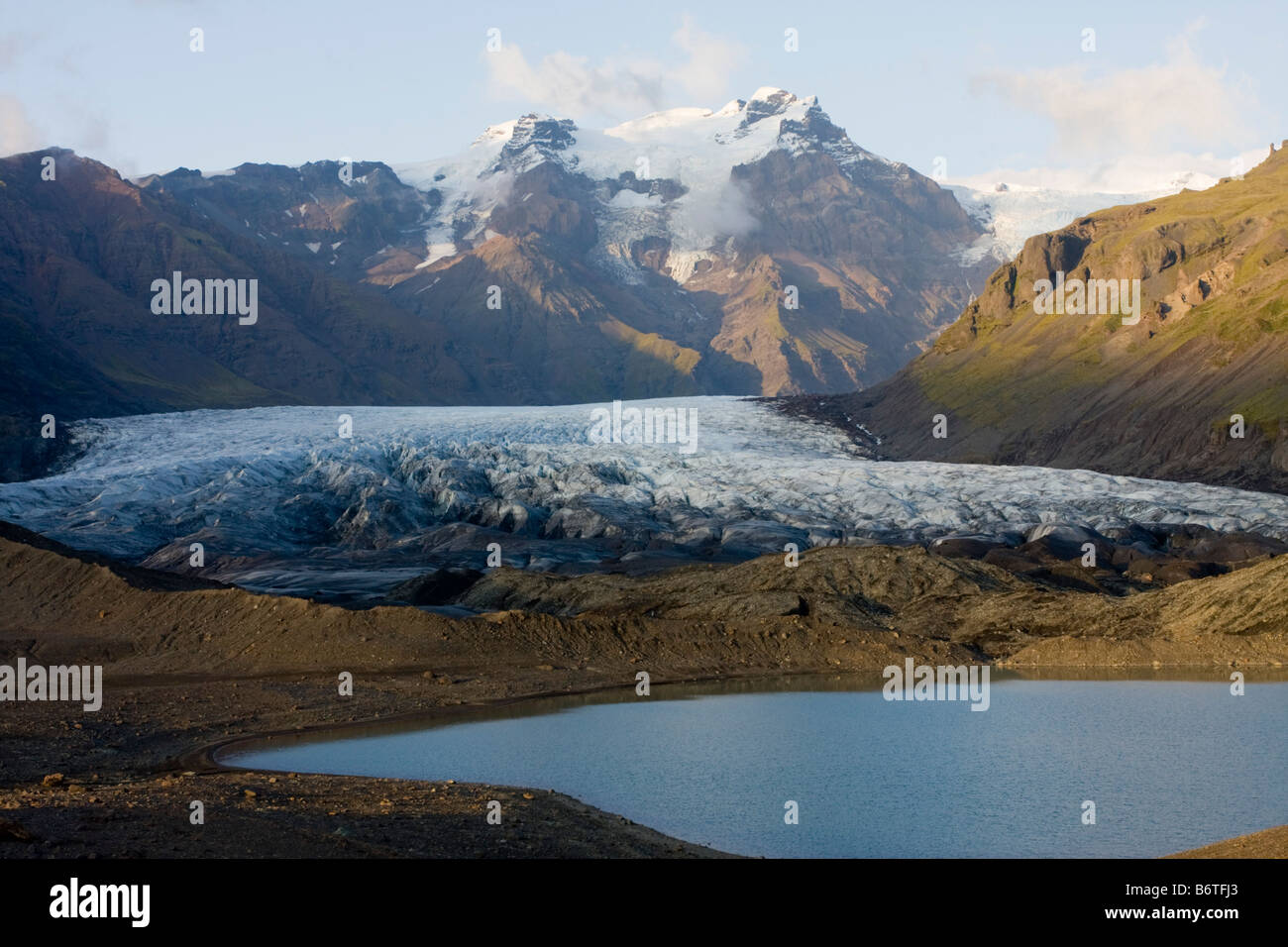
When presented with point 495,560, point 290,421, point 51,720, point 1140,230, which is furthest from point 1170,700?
point 1140,230

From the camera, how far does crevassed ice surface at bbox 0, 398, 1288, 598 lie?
74.0 m

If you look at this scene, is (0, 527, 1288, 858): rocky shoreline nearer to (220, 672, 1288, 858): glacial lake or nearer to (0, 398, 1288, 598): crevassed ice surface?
(220, 672, 1288, 858): glacial lake

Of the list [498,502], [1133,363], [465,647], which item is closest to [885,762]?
[465,647]

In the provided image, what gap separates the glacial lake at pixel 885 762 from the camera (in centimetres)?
1942

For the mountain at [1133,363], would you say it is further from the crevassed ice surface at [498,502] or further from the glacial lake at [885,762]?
the glacial lake at [885,762]

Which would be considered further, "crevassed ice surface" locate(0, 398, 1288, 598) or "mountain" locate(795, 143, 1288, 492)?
"mountain" locate(795, 143, 1288, 492)

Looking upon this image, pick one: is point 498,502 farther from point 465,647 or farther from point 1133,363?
point 1133,363

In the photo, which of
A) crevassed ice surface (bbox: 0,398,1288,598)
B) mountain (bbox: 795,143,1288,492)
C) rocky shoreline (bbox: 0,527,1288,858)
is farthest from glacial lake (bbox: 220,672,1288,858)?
mountain (bbox: 795,143,1288,492)

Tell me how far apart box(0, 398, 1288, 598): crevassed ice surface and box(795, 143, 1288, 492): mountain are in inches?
756

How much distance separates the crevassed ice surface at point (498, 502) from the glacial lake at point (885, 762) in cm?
3274

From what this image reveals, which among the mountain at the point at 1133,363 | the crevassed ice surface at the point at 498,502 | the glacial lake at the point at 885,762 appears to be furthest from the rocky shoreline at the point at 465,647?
the mountain at the point at 1133,363

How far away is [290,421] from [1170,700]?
86.4 meters
